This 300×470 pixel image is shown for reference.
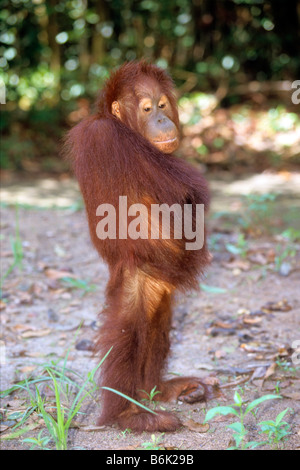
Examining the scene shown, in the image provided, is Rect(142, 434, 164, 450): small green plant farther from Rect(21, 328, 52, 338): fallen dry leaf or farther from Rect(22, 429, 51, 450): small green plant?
Rect(21, 328, 52, 338): fallen dry leaf

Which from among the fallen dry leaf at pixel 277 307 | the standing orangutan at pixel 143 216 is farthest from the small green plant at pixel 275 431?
the fallen dry leaf at pixel 277 307

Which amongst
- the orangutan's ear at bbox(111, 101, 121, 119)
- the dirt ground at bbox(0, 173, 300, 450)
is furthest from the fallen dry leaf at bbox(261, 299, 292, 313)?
the orangutan's ear at bbox(111, 101, 121, 119)

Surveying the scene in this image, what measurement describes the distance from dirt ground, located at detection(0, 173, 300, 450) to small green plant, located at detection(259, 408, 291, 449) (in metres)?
0.05

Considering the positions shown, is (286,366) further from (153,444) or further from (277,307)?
(153,444)

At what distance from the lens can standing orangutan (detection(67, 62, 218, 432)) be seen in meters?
2.36

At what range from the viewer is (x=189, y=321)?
3.68m

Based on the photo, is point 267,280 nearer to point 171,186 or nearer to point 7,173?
point 171,186

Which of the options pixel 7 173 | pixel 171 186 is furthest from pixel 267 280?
pixel 7 173

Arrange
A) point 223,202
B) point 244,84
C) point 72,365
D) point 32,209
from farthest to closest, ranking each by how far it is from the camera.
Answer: point 244,84 < point 223,202 < point 32,209 < point 72,365

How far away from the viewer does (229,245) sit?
4578 millimetres

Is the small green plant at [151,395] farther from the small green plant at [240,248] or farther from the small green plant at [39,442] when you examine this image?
the small green plant at [240,248]

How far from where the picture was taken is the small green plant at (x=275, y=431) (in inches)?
86.8

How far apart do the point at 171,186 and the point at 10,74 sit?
245 inches
